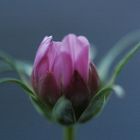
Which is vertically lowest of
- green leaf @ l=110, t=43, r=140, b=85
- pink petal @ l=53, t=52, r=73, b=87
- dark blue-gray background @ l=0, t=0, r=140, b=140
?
dark blue-gray background @ l=0, t=0, r=140, b=140

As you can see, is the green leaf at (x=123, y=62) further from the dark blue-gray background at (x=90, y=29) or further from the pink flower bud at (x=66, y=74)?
the dark blue-gray background at (x=90, y=29)

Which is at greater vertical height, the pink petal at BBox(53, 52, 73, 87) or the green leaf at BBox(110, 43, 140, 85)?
the pink petal at BBox(53, 52, 73, 87)

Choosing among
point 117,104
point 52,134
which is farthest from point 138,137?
point 52,134

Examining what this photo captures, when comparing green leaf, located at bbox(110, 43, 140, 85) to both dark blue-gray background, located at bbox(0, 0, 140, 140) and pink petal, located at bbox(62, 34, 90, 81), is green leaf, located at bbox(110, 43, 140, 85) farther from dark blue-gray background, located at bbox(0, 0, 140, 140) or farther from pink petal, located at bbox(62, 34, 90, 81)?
dark blue-gray background, located at bbox(0, 0, 140, 140)

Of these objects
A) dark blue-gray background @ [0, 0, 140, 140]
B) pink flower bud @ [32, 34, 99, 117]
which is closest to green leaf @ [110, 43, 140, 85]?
pink flower bud @ [32, 34, 99, 117]

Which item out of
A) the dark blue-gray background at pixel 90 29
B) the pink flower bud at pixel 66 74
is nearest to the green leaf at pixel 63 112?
the pink flower bud at pixel 66 74

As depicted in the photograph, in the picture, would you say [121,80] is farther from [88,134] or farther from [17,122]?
[17,122]

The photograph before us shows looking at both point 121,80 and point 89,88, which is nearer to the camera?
point 89,88
